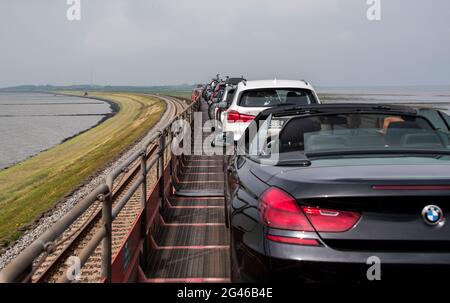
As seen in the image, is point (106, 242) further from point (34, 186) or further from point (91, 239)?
point (34, 186)

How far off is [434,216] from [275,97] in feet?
25.9

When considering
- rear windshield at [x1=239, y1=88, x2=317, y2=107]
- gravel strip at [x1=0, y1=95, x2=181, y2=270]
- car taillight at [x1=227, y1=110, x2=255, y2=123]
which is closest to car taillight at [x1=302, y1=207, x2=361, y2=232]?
gravel strip at [x1=0, y1=95, x2=181, y2=270]

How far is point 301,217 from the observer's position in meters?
2.71

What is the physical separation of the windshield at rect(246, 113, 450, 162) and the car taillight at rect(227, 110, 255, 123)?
20.1 ft

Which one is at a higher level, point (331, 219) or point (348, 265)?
point (331, 219)

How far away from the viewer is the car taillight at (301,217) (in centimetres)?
264

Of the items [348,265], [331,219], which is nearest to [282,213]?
[331,219]

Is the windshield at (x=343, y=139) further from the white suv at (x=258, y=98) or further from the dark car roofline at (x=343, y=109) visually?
the white suv at (x=258, y=98)

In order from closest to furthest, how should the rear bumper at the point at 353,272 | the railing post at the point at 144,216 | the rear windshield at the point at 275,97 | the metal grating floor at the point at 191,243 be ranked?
1. the rear bumper at the point at 353,272
2. the metal grating floor at the point at 191,243
3. the railing post at the point at 144,216
4. the rear windshield at the point at 275,97

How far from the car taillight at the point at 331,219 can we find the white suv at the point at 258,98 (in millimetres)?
7449

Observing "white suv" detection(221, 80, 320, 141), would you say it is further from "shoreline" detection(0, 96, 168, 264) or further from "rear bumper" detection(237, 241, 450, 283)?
"rear bumper" detection(237, 241, 450, 283)

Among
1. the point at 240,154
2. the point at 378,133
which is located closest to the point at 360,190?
the point at 378,133

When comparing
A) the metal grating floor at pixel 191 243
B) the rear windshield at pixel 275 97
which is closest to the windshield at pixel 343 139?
the metal grating floor at pixel 191 243

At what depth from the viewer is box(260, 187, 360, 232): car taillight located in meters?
2.64
